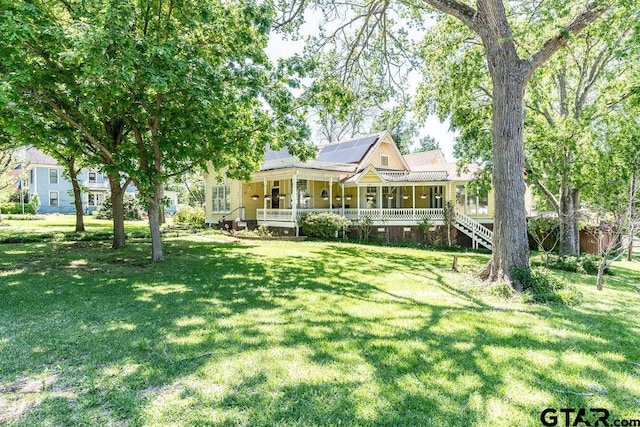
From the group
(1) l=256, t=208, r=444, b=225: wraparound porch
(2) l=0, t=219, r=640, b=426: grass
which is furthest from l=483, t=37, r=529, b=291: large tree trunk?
(1) l=256, t=208, r=444, b=225: wraparound porch

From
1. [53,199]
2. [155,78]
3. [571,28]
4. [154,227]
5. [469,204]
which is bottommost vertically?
[154,227]

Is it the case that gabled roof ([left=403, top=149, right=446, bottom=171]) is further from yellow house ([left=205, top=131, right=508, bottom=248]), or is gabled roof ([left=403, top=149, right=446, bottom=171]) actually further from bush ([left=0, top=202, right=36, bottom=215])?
bush ([left=0, top=202, right=36, bottom=215])

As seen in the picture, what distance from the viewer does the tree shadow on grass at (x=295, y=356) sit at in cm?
300

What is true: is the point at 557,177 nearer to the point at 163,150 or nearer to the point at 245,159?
the point at 245,159

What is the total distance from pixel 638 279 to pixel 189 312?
13289 mm

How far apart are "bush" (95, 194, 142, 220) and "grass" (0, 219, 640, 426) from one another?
27264mm

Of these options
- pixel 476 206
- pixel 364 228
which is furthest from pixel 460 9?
pixel 476 206

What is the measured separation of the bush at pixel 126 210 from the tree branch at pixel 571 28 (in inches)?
1310

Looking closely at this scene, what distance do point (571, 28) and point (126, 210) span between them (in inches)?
1395

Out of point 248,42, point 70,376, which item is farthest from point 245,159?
point 70,376

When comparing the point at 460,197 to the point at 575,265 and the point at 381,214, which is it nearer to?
the point at 381,214

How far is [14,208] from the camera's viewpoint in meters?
34.7

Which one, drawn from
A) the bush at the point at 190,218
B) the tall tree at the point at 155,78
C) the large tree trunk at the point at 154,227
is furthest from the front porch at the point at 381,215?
the large tree trunk at the point at 154,227

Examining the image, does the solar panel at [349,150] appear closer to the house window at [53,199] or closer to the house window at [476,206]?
the house window at [476,206]
